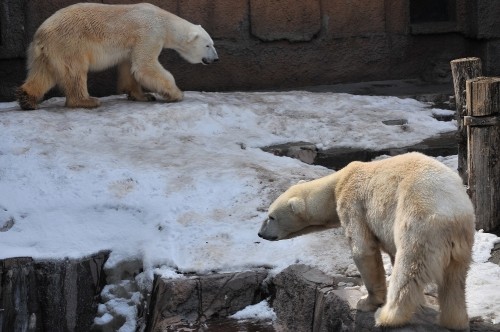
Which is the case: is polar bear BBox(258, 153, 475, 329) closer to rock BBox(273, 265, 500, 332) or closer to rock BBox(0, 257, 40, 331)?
rock BBox(273, 265, 500, 332)

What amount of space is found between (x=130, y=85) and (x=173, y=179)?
238 centimetres

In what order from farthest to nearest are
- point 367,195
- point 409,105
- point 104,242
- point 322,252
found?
1. point 409,105
2. point 104,242
3. point 322,252
4. point 367,195

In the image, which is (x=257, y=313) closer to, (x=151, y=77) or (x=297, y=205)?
(x=297, y=205)

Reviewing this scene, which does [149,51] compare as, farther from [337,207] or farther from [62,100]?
[337,207]

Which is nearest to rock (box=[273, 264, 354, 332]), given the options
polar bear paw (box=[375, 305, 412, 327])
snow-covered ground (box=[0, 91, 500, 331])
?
snow-covered ground (box=[0, 91, 500, 331])

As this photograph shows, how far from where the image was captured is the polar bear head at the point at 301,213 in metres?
5.00

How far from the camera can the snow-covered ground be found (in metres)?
5.89

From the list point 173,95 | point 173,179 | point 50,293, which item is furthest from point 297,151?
point 50,293

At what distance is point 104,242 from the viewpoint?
6199 mm

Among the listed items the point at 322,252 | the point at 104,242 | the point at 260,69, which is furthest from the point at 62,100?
the point at 322,252

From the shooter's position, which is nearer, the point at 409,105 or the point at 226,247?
the point at 226,247

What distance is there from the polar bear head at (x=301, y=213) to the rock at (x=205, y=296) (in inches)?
24.4

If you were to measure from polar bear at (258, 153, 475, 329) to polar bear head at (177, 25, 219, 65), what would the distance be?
4407 millimetres

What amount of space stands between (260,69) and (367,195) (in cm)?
575
